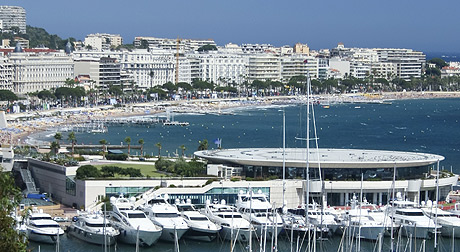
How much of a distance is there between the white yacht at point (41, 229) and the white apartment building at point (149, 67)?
91.8 meters

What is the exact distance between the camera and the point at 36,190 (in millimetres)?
39625

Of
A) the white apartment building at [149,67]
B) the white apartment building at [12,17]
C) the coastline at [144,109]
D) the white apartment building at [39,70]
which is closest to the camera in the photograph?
the coastline at [144,109]

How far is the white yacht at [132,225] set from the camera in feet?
104

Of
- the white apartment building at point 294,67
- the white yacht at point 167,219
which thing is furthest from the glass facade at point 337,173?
the white apartment building at point 294,67

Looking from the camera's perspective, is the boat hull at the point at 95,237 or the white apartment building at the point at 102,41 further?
the white apartment building at the point at 102,41

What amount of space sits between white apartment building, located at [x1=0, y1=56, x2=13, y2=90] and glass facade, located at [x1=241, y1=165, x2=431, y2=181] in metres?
71.0

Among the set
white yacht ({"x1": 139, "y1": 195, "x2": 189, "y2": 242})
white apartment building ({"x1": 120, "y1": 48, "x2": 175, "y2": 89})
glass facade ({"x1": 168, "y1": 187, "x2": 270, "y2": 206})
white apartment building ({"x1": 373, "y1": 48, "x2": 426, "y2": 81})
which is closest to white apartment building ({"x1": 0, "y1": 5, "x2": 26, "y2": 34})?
white apartment building ({"x1": 120, "y1": 48, "x2": 175, "y2": 89})

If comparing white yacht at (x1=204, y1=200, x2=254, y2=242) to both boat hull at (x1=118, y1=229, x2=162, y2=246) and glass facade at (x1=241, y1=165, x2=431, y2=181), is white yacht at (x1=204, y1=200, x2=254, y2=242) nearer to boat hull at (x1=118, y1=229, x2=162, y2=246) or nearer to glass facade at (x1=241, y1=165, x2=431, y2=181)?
boat hull at (x1=118, y1=229, x2=162, y2=246)

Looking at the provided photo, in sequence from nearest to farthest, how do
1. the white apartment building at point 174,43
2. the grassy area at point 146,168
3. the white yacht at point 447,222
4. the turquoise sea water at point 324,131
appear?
the white yacht at point 447,222, the grassy area at point 146,168, the turquoise sea water at point 324,131, the white apartment building at point 174,43

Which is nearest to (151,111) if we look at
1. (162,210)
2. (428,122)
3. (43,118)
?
(43,118)

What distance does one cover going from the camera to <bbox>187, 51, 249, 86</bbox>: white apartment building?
137125 mm

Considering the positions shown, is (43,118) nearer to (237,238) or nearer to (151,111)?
(151,111)

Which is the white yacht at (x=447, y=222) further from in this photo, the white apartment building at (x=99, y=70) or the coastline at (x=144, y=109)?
the white apartment building at (x=99, y=70)

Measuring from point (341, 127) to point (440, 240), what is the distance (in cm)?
5894
